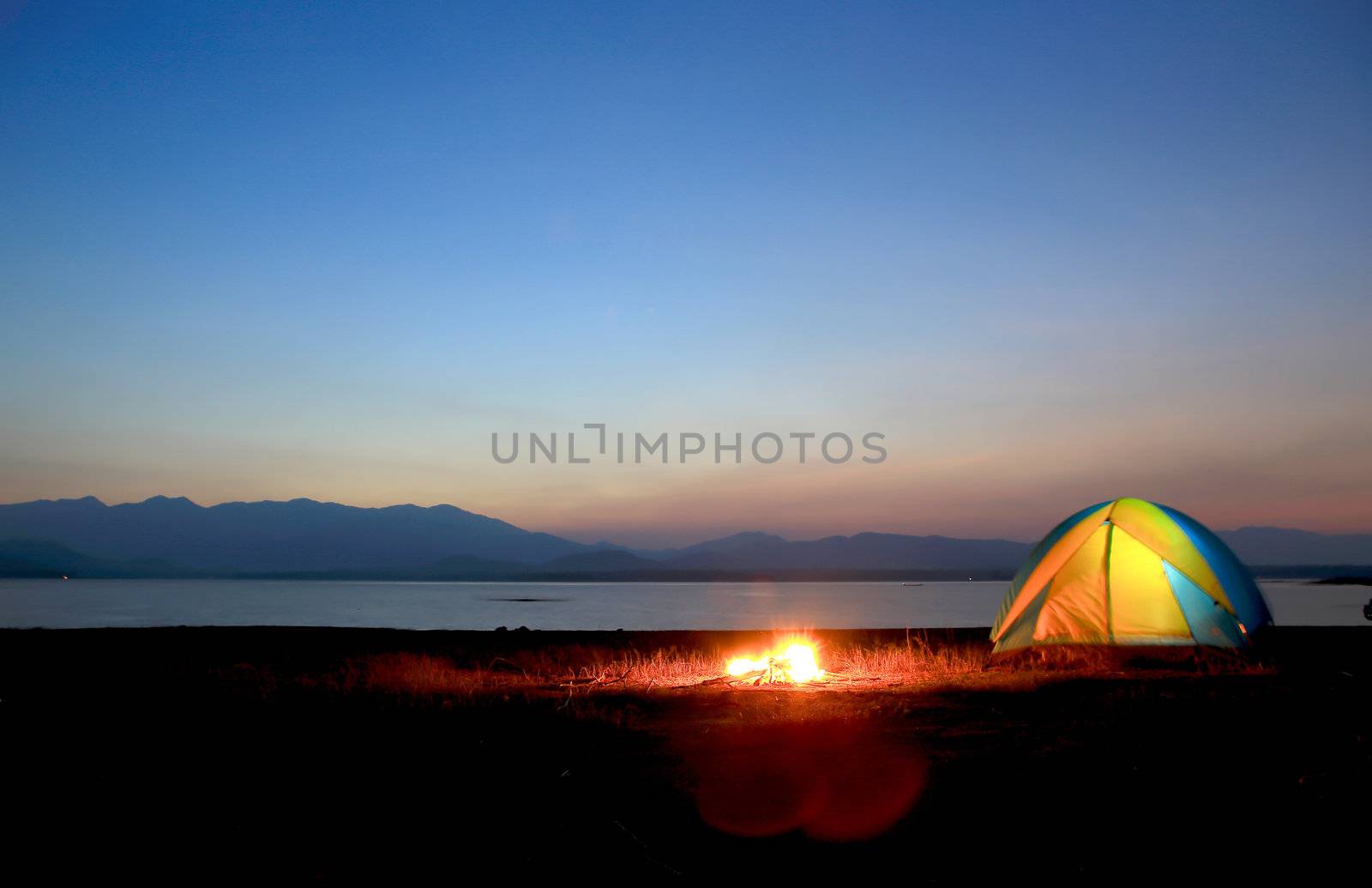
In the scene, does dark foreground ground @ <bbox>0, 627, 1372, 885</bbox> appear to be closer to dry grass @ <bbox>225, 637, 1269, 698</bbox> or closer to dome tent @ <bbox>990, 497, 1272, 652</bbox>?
dry grass @ <bbox>225, 637, 1269, 698</bbox>

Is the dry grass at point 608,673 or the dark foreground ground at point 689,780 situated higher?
the dark foreground ground at point 689,780

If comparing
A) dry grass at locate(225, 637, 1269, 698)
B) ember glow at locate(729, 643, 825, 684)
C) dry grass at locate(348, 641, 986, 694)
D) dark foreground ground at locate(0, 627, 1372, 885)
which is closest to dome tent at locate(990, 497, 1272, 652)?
dry grass at locate(225, 637, 1269, 698)

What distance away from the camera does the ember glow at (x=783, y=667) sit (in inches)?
463

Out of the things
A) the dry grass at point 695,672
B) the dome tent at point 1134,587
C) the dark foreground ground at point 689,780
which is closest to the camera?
the dark foreground ground at point 689,780

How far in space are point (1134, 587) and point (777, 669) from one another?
5.68 metres

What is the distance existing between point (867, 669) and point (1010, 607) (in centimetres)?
348

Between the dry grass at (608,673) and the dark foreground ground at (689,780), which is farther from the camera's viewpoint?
the dry grass at (608,673)

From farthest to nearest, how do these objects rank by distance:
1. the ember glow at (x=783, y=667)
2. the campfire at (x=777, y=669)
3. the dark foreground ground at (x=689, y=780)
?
1. the ember glow at (x=783, y=667)
2. the campfire at (x=777, y=669)
3. the dark foreground ground at (x=689, y=780)

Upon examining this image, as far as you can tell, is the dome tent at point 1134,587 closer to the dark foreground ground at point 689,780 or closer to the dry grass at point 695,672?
the dry grass at point 695,672

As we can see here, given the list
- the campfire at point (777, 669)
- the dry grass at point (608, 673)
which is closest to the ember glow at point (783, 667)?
the campfire at point (777, 669)

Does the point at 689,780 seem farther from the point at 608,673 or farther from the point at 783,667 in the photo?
the point at 608,673

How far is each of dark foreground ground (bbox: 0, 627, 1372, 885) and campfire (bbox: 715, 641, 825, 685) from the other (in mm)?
912

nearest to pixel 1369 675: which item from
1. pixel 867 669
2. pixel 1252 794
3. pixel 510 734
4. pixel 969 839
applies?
pixel 867 669

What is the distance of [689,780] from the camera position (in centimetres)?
656
